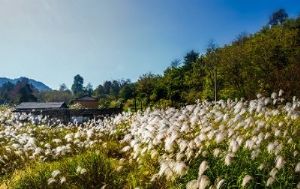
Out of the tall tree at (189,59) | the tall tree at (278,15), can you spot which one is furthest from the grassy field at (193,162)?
the tall tree at (278,15)

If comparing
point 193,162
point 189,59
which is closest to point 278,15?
point 189,59

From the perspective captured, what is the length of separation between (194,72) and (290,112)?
138 ft

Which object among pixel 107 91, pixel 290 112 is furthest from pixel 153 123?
pixel 107 91

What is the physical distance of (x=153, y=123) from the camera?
42.9 feet

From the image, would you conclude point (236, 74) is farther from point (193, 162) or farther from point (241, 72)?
point (193, 162)

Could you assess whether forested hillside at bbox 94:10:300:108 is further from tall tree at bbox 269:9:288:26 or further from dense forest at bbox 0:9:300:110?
tall tree at bbox 269:9:288:26

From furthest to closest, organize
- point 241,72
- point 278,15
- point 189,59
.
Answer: point 278,15, point 189,59, point 241,72

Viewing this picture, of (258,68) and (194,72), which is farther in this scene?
(194,72)

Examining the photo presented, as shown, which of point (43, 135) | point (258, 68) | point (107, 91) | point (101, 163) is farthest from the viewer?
point (107, 91)

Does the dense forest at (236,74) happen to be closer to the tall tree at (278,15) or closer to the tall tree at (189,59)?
the tall tree at (189,59)

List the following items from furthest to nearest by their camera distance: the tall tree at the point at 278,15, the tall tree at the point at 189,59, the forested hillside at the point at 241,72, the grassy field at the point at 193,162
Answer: the tall tree at the point at 278,15 → the tall tree at the point at 189,59 → the forested hillside at the point at 241,72 → the grassy field at the point at 193,162

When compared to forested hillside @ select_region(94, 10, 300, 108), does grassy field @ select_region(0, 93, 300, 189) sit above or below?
below

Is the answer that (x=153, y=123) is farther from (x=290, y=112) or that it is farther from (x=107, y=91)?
(x=107, y=91)

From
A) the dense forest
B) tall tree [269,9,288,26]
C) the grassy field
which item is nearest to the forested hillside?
the dense forest
